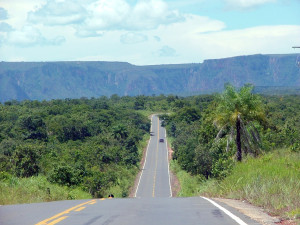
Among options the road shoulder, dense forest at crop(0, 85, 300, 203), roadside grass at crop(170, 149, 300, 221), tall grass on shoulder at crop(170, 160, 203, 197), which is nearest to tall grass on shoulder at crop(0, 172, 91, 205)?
dense forest at crop(0, 85, 300, 203)

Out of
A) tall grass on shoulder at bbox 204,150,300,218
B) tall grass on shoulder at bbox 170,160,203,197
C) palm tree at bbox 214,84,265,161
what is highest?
palm tree at bbox 214,84,265,161

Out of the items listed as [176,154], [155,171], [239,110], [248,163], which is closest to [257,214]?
[248,163]

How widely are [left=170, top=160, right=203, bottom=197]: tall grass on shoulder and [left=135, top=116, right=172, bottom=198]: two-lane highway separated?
1.26 meters

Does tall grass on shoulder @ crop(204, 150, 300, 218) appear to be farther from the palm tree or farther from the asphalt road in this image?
the palm tree

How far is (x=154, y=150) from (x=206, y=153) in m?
35.2

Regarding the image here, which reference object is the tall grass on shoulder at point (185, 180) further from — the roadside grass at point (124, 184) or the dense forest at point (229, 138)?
the roadside grass at point (124, 184)

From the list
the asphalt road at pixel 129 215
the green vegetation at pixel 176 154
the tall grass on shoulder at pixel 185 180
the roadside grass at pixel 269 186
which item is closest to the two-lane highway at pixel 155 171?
the tall grass on shoulder at pixel 185 180

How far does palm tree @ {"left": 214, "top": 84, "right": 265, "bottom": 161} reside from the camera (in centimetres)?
2489

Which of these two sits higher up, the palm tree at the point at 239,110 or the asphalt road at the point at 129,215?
the palm tree at the point at 239,110

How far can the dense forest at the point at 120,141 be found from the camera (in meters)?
25.7

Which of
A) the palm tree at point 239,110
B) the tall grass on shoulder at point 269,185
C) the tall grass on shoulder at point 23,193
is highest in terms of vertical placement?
the palm tree at point 239,110

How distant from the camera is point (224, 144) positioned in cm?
2881

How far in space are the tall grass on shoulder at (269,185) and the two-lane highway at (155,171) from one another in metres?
30.0

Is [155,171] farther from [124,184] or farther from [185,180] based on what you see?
[124,184]
